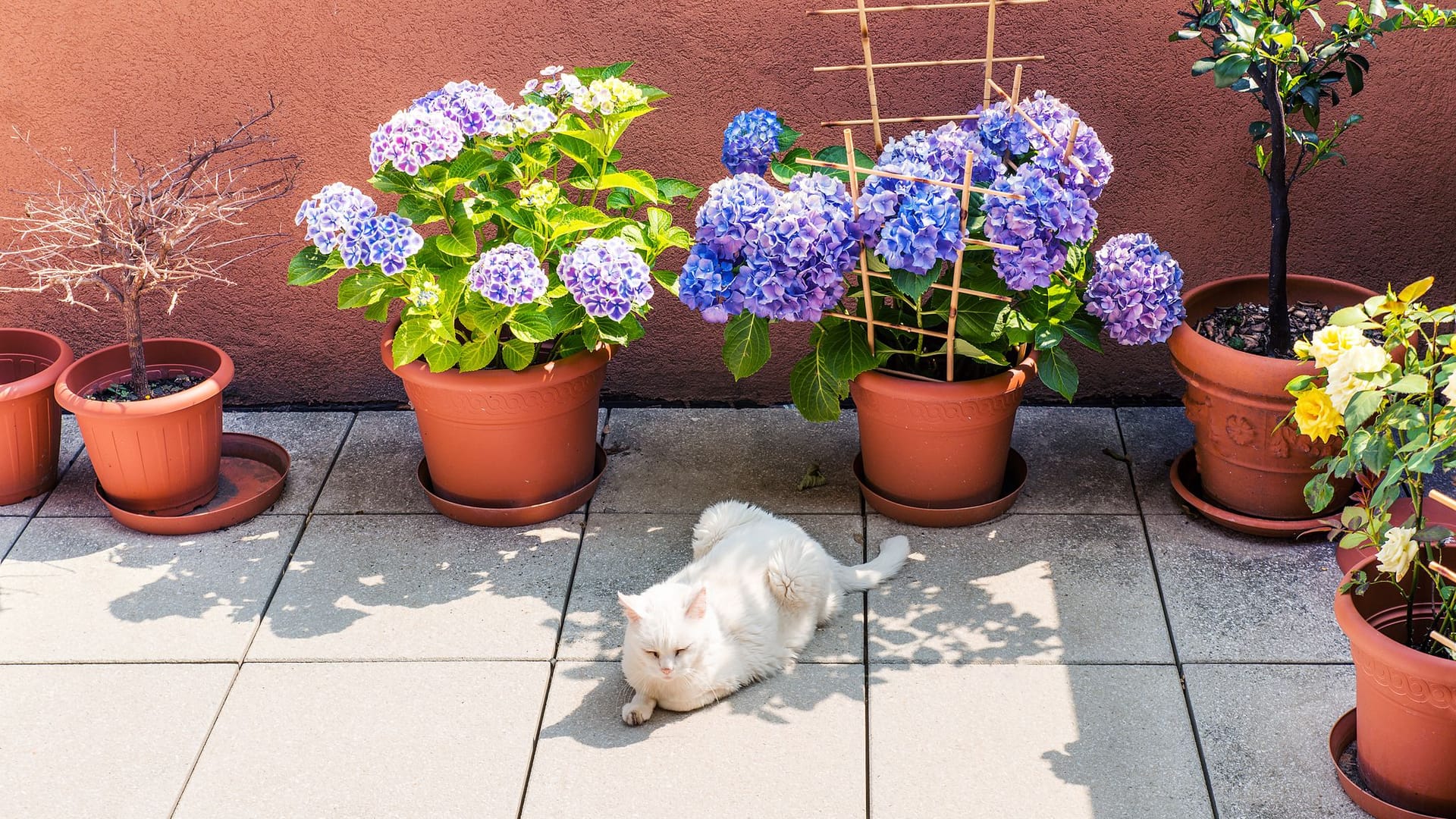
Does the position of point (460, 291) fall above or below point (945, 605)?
above

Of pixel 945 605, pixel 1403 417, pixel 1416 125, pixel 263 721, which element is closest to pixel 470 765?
pixel 263 721

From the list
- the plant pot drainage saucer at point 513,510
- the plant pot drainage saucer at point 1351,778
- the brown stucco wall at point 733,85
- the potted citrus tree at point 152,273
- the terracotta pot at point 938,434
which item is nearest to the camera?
the plant pot drainage saucer at point 1351,778

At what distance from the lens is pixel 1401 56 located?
3.75 meters

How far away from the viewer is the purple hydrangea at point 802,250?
3.12 meters

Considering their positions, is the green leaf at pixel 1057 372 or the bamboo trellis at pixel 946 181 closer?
the bamboo trellis at pixel 946 181

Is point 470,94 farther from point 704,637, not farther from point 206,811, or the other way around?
point 206,811

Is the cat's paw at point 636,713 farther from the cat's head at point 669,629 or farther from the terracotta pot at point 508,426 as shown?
the terracotta pot at point 508,426

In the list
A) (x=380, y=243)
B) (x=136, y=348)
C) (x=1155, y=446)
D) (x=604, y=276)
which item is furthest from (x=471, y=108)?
(x=1155, y=446)

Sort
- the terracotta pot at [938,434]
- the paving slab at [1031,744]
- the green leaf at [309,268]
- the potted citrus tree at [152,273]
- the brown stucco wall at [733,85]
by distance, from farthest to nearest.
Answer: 1. the brown stucco wall at [733,85]
2. the potted citrus tree at [152,273]
3. the terracotta pot at [938,434]
4. the green leaf at [309,268]
5. the paving slab at [1031,744]

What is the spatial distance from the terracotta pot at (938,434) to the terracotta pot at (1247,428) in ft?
1.41

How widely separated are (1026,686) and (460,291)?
1.71 meters

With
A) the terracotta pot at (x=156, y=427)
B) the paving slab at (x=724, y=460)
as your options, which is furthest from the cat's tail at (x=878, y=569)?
the terracotta pot at (x=156, y=427)

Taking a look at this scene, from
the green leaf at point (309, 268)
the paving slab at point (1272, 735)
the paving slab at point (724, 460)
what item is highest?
the green leaf at point (309, 268)

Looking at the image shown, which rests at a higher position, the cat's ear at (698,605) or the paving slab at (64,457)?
the cat's ear at (698,605)
